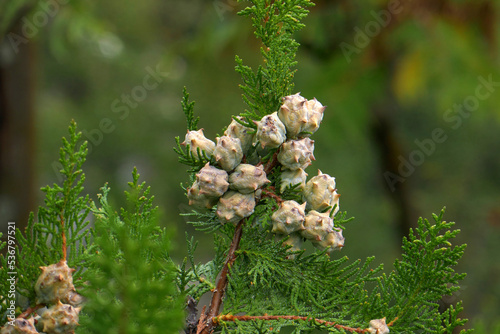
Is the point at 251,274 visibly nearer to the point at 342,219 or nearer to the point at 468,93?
the point at 342,219

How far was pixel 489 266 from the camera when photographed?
4.59 meters

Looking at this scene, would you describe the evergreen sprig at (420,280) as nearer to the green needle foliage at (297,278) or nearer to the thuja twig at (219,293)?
the green needle foliage at (297,278)

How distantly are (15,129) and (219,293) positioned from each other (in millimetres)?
1708

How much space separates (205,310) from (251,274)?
0.05 m

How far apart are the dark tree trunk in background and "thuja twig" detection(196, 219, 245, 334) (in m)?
1.65

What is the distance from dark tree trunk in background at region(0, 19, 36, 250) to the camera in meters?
1.91

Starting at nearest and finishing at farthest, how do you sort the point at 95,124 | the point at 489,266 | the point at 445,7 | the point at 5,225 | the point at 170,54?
the point at 5,225 → the point at 445,7 → the point at 170,54 → the point at 489,266 → the point at 95,124

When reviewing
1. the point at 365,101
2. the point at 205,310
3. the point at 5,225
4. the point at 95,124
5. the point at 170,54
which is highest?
the point at 95,124

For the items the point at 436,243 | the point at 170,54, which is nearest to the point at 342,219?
the point at 436,243

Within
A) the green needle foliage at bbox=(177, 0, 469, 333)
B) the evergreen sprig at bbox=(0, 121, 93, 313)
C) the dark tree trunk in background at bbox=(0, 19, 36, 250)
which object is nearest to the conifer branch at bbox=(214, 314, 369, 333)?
the green needle foliage at bbox=(177, 0, 469, 333)

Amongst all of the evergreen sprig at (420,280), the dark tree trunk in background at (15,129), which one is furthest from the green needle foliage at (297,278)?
the dark tree trunk in background at (15,129)

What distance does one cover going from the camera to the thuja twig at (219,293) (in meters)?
0.43

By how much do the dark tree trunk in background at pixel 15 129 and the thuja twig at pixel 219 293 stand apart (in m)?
1.65

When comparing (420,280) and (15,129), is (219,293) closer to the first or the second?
(420,280)
